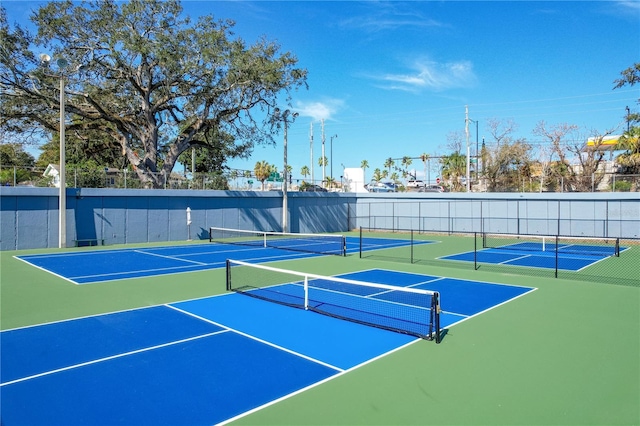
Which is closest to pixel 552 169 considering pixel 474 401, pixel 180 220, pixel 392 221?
pixel 392 221

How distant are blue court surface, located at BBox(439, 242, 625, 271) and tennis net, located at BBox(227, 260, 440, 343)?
8501mm

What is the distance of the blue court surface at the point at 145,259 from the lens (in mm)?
15867

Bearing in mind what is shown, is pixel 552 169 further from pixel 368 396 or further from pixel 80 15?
pixel 368 396

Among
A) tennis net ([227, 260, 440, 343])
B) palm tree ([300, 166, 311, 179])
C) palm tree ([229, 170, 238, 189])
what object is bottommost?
tennis net ([227, 260, 440, 343])

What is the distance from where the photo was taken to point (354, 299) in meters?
11.6

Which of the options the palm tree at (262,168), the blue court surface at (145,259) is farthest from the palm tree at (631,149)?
the palm tree at (262,168)

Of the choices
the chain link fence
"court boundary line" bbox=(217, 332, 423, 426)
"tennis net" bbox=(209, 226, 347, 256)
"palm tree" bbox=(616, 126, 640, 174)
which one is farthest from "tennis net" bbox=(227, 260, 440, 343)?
"palm tree" bbox=(616, 126, 640, 174)

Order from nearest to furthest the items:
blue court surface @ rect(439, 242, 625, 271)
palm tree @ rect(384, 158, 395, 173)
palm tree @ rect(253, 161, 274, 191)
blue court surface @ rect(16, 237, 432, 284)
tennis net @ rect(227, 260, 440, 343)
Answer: tennis net @ rect(227, 260, 440, 343), blue court surface @ rect(16, 237, 432, 284), blue court surface @ rect(439, 242, 625, 271), palm tree @ rect(253, 161, 274, 191), palm tree @ rect(384, 158, 395, 173)

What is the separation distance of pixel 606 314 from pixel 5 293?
14.6 metres

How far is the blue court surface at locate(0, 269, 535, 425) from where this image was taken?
5.45 m

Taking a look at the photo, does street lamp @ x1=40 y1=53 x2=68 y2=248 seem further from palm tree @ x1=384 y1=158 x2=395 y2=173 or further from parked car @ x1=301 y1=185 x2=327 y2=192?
palm tree @ x1=384 y1=158 x2=395 y2=173

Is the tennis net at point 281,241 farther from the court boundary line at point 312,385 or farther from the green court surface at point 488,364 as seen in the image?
the court boundary line at point 312,385

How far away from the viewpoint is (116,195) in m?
26.8

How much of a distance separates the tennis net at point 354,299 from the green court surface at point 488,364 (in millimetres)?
624
